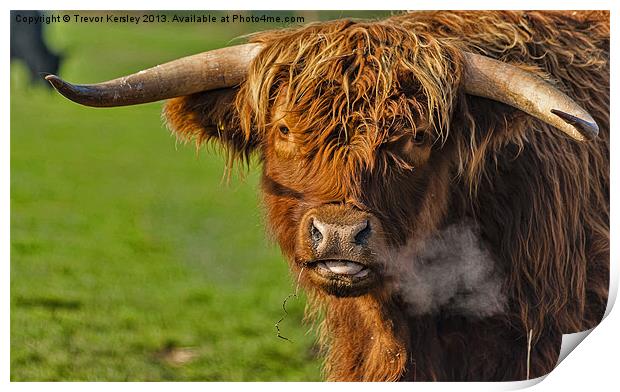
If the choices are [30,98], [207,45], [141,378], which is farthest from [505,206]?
[30,98]

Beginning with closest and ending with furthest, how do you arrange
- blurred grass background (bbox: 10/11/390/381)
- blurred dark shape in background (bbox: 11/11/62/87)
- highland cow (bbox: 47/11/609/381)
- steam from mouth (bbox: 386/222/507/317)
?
1. highland cow (bbox: 47/11/609/381)
2. steam from mouth (bbox: 386/222/507/317)
3. blurred dark shape in background (bbox: 11/11/62/87)
4. blurred grass background (bbox: 10/11/390/381)

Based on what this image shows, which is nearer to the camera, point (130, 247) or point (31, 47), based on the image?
point (31, 47)

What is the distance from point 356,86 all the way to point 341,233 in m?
0.56

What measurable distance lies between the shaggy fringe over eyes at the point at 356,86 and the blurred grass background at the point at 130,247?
1.39 feet

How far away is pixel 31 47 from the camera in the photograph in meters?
3.91

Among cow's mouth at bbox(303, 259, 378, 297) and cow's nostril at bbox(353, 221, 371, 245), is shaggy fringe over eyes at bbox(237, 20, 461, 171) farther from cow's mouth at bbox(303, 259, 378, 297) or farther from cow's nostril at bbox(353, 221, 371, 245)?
cow's mouth at bbox(303, 259, 378, 297)

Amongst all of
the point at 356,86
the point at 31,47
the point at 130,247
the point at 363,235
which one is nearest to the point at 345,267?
the point at 363,235

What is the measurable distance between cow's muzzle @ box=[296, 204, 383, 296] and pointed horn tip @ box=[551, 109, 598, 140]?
677 mm

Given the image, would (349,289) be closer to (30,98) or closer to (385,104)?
(385,104)

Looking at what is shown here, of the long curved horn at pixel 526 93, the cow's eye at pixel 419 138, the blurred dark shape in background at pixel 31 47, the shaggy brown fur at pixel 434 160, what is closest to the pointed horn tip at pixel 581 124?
the long curved horn at pixel 526 93

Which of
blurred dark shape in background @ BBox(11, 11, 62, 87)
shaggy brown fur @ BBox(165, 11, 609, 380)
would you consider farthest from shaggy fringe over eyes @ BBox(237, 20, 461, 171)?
blurred dark shape in background @ BBox(11, 11, 62, 87)

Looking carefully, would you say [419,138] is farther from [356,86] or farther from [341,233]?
[341,233]

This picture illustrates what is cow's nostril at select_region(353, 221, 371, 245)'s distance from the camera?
3045 mm

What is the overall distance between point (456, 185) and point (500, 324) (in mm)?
567
